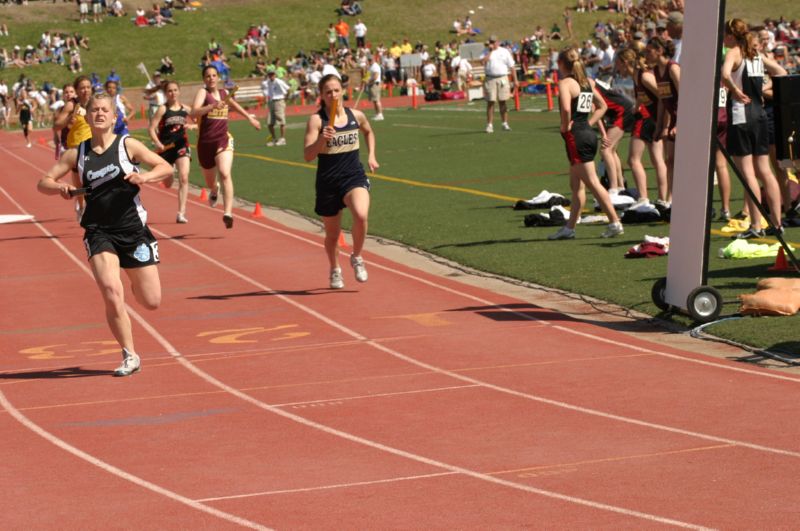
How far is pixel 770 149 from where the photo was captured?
1535 cm

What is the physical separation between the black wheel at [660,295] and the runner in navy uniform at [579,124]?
3642mm

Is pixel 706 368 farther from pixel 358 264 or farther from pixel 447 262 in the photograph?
pixel 447 262

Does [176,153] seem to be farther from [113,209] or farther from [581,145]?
[113,209]

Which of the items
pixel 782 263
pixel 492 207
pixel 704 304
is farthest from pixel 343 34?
pixel 704 304

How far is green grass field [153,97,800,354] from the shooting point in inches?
509

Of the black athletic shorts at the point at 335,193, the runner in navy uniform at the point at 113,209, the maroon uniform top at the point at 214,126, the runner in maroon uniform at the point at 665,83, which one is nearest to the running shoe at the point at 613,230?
the runner in maroon uniform at the point at 665,83

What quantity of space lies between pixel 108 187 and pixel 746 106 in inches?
273

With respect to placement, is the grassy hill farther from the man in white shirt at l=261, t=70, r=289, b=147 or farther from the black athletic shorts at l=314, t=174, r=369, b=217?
the black athletic shorts at l=314, t=174, r=369, b=217

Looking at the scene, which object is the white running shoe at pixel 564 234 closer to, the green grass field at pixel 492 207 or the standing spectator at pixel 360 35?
the green grass field at pixel 492 207

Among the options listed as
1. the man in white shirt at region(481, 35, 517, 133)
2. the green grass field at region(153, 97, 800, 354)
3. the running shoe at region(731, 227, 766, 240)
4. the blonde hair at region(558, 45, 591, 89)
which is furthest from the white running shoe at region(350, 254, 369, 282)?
the man in white shirt at region(481, 35, 517, 133)

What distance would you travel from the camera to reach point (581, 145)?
1536 cm

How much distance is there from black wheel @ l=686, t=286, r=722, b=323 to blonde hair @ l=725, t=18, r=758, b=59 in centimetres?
405

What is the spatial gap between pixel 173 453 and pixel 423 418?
61.1 inches

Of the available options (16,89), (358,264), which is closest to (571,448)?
(358,264)
